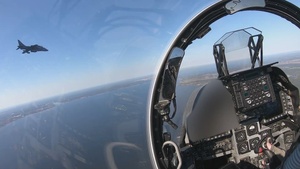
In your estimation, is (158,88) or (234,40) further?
(234,40)

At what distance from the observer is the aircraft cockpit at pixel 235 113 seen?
133 inches

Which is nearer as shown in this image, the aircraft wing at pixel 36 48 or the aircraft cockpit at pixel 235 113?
the aircraft wing at pixel 36 48

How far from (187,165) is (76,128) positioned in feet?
4.45

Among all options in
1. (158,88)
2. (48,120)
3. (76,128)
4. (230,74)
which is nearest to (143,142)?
(158,88)

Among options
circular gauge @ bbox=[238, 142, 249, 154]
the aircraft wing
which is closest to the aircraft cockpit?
circular gauge @ bbox=[238, 142, 249, 154]

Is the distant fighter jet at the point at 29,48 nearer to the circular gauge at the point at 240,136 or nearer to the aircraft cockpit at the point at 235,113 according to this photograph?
the aircraft cockpit at the point at 235,113

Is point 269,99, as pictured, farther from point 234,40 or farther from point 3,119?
point 3,119

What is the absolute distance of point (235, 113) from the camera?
347 centimetres

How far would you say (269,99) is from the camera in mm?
3414

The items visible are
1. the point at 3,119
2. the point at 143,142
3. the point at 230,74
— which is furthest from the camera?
the point at 230,74

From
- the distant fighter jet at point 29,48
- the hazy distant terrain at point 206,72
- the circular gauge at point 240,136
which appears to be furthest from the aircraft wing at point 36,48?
the circular gauge at point 240,136

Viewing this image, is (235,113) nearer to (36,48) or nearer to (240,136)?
(240,136)

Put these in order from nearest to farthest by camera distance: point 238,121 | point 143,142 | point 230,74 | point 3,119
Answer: point 3,119, point 143,142, point 230,74, point 238,121

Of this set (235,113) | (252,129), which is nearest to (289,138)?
(252,129)
